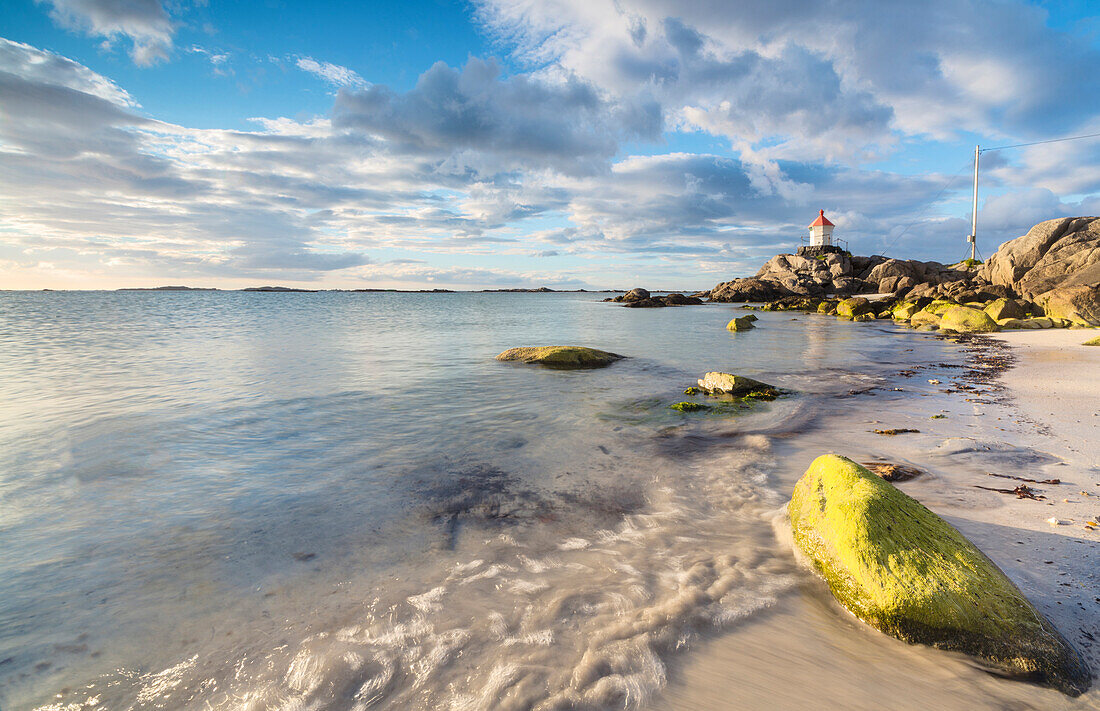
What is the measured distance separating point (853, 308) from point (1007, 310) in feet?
50.4

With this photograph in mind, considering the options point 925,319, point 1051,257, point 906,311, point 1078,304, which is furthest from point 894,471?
point 906,311

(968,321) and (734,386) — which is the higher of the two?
(968,321)

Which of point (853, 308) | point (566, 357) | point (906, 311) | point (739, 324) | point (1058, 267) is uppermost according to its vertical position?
point (1058, 267)

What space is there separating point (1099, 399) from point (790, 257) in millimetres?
73299

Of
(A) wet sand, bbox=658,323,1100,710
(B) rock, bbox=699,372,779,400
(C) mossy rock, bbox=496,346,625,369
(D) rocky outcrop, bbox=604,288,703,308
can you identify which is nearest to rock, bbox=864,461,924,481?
(A) wet sand, bbox=658,323,1100,710

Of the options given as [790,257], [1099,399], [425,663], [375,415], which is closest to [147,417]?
[375,415]

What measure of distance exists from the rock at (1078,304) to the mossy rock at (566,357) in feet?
78.5

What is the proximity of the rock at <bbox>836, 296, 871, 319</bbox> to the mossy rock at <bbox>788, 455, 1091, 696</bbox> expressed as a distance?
4223 centimetres

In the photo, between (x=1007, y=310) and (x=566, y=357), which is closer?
(x=566, y=357)

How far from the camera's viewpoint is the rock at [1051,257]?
2547cm

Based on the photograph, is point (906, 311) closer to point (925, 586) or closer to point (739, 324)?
point (739, 324)

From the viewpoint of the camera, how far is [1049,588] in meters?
3.37

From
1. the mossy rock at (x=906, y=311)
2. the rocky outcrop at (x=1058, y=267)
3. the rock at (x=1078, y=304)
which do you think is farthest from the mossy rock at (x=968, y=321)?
the mossy rock at (x=906, y=311)

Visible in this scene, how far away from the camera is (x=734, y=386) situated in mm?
10578
